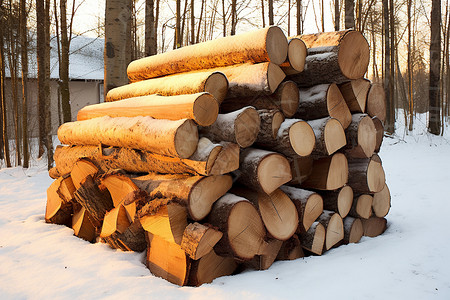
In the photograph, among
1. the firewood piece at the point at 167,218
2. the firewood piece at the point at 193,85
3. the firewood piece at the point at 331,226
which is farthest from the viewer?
the firewood piece at the point at 331,226

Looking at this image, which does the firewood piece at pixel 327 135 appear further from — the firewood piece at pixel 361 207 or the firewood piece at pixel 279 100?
the firewood piece at pixel 361 207

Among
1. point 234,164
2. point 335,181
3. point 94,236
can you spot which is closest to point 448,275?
point 335,181

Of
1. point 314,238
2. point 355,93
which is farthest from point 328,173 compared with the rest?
point 355,93

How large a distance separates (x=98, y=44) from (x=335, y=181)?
24494mm

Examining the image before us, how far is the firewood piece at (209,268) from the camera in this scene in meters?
2.54

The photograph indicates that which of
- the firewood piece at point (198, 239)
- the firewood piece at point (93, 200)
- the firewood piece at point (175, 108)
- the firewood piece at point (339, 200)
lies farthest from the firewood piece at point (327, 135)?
the firewood piece at point (93, 200)

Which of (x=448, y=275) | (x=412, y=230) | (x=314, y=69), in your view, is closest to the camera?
(x=448, y=275)

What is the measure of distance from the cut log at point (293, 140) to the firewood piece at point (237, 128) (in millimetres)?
188

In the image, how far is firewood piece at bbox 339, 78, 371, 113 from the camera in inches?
133

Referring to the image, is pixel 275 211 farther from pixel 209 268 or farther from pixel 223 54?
pixel 223 54

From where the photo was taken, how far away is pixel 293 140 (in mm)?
2795

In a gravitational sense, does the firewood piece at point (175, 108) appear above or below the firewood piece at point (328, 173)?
above

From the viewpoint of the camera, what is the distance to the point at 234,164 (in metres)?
2.68

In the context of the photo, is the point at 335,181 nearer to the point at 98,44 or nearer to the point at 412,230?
the point at 412,230
